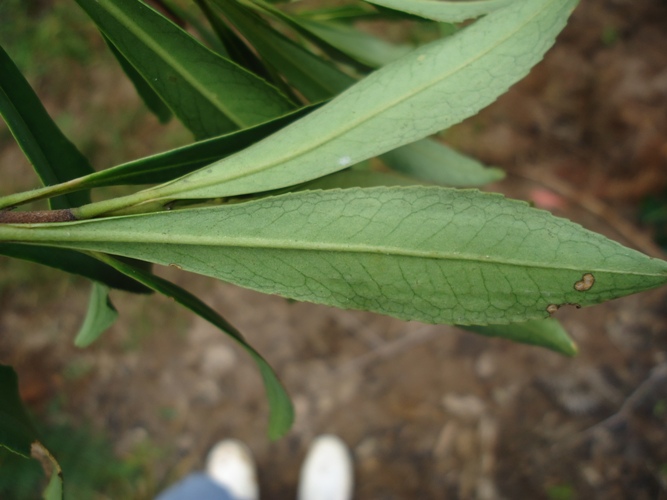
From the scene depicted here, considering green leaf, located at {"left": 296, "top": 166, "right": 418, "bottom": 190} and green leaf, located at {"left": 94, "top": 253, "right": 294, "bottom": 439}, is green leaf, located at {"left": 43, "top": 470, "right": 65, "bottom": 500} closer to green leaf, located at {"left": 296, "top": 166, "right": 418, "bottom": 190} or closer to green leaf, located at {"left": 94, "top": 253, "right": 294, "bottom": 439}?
green leaf, located at {"left": 94, "top": 253, "right": 294, "bottom": 439}

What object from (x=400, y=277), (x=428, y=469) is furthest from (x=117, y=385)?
(x=400, y=277)

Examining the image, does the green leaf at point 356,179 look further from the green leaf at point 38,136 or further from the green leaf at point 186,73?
the green leaf at point 38,136

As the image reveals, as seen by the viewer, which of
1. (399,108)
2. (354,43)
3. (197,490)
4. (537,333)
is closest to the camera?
(399,108)

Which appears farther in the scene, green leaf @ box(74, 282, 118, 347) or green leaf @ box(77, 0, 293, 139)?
green leaf @ box(74, 282, 118, 347)

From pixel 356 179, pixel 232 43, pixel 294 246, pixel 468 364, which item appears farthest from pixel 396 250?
pixel 468 364

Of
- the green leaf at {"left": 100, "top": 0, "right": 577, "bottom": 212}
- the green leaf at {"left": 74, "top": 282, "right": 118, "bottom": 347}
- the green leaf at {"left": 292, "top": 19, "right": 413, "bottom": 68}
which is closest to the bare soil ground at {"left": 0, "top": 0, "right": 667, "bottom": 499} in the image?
the green leaf at {"left": 292, "top": 19, "right": 413, "bottom": 68}

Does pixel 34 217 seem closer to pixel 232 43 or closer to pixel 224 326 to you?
pixel 224 326

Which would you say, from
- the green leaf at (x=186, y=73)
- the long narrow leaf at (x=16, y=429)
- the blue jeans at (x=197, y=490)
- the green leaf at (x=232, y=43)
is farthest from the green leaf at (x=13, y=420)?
the blue jeans at (x=197, y=490)
